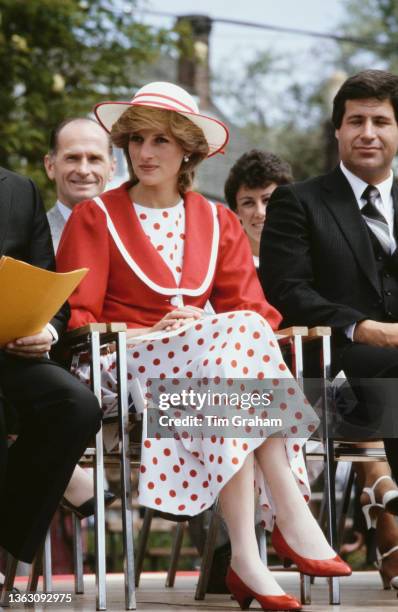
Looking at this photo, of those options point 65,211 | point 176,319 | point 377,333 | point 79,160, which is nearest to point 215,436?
point 176,319

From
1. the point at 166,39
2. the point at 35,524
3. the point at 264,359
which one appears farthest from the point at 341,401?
the point at 166,39

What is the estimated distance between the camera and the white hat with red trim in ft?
16.6

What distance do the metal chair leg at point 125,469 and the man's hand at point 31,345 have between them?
288 millimetres

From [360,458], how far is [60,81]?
7.43 metres

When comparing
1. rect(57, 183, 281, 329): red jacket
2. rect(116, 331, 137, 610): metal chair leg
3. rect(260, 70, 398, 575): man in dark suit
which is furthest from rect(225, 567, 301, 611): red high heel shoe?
rect(57, 183, 281, 329): red jacket

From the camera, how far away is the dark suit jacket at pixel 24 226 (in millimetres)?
4754

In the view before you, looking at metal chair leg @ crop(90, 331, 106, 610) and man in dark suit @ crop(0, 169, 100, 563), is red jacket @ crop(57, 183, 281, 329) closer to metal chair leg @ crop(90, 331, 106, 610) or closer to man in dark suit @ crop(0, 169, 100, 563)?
metal chair leg @ crop(90, 331, 106, 610)

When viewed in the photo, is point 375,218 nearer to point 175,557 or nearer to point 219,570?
point 219,570

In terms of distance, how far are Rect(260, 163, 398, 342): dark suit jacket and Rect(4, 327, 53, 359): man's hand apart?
115cm

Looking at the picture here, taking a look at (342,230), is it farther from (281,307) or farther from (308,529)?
(308,529)

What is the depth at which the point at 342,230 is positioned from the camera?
5.26 m

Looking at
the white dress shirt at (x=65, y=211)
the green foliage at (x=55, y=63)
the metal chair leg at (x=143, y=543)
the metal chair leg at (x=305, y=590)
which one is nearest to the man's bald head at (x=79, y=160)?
the white dress shirt at (x=65, y=211)

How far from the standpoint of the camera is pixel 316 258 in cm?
525

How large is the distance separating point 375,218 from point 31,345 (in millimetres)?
1766
